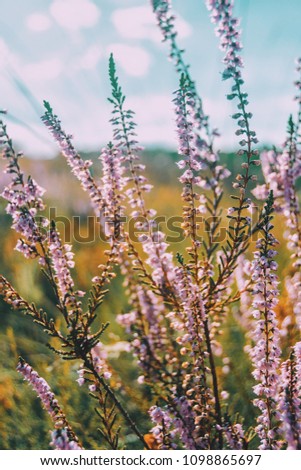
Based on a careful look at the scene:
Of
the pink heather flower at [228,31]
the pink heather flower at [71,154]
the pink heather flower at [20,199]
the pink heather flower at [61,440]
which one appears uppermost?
the pink heather flower at [228,31]

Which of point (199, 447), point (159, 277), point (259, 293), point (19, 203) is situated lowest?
point (199, 447)

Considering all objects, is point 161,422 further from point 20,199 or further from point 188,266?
point 20,199

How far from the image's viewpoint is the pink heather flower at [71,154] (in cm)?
254

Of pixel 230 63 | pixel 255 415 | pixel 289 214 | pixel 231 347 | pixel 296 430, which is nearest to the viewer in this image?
pixel 296 430

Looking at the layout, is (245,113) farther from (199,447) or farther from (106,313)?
(106,313)

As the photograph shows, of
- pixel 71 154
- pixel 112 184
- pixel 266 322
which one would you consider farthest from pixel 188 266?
pixel 71 154

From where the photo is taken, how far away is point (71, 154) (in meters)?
2.62

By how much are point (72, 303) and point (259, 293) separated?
104 centimetres

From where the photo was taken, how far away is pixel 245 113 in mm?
2410

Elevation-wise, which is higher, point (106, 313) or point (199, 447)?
point (106, 313)

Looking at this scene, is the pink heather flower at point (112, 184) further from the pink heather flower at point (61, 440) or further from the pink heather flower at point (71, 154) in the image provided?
the pink heather flower at point (61, 440)

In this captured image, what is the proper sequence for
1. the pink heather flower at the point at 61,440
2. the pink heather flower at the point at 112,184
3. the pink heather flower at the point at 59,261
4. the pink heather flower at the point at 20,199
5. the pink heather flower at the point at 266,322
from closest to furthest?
the pink heather flower at the point at 61,440 < the pink heather flower at the point at 266,322 < the pink heather flower at the point at 20,199 < the pink heather flower at the point at 59,261 < the pink heather flower at the point at 112,184

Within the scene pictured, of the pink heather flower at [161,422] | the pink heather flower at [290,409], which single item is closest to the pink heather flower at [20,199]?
the pink heather flower at [161,422]

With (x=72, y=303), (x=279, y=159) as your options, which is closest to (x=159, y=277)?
(x=72, y=303)
